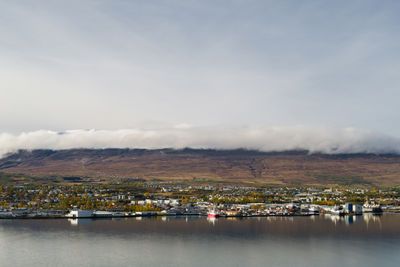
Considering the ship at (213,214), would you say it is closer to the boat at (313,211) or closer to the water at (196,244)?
the water at (196,244)

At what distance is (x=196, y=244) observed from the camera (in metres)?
47.9

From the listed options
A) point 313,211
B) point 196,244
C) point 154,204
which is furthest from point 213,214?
point 196,244

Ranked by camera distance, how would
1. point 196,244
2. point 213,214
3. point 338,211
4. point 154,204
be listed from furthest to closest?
point 154,204, point 338,211, point 213,214, point 196,244

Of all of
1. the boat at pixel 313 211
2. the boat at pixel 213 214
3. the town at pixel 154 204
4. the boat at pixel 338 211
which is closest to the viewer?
the boat at pixel 213 214

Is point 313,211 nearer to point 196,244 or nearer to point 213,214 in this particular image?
point 213,214

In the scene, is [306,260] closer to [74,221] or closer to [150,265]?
[150,265]

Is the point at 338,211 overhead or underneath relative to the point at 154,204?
underneath

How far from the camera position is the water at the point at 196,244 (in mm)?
39781

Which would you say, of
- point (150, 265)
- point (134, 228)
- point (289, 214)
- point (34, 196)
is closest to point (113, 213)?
point (134, 228)

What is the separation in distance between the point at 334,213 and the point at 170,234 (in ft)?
155

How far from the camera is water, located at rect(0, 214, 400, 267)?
39781 millimetres

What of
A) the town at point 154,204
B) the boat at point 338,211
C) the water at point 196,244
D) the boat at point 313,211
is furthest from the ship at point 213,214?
the boat at point 338,211

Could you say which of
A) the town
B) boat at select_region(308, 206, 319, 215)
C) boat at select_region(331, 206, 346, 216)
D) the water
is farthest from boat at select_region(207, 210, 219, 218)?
boat at select_region(331, 206, 346, 216)

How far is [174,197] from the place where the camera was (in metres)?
112
